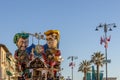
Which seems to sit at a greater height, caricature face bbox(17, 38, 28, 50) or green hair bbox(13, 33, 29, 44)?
green hair bbox(13, 33, 29, 44)

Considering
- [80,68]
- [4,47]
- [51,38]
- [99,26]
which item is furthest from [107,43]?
[80,68]

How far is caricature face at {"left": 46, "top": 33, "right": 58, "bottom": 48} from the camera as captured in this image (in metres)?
78.0

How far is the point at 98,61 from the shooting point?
115375 mm

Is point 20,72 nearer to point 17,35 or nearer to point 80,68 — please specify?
point 17,35

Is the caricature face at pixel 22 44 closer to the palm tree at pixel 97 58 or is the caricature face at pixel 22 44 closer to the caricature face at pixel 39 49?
the caricature face at pixel 39 49

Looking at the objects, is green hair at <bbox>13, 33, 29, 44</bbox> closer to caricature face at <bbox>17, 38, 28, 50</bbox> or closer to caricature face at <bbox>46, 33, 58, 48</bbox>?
caricature face at <bbox>17, 38, 28, 50</bbox>

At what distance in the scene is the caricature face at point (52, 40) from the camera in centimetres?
7800

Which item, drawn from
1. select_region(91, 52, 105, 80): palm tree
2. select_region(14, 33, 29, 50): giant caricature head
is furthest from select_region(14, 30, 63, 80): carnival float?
select_region(91, 52, 105, 80): palm tree

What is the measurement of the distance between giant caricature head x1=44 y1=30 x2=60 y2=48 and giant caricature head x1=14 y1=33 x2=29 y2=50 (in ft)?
13.1

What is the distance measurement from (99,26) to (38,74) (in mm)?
13827

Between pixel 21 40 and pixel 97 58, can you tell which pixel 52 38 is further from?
pixel 97 58

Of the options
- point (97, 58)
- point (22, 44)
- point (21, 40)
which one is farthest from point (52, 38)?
point (97, 58)

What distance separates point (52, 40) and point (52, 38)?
1.43 feet

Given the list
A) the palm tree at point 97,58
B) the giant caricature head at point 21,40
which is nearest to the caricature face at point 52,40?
the giant caricature head at point 21,40
